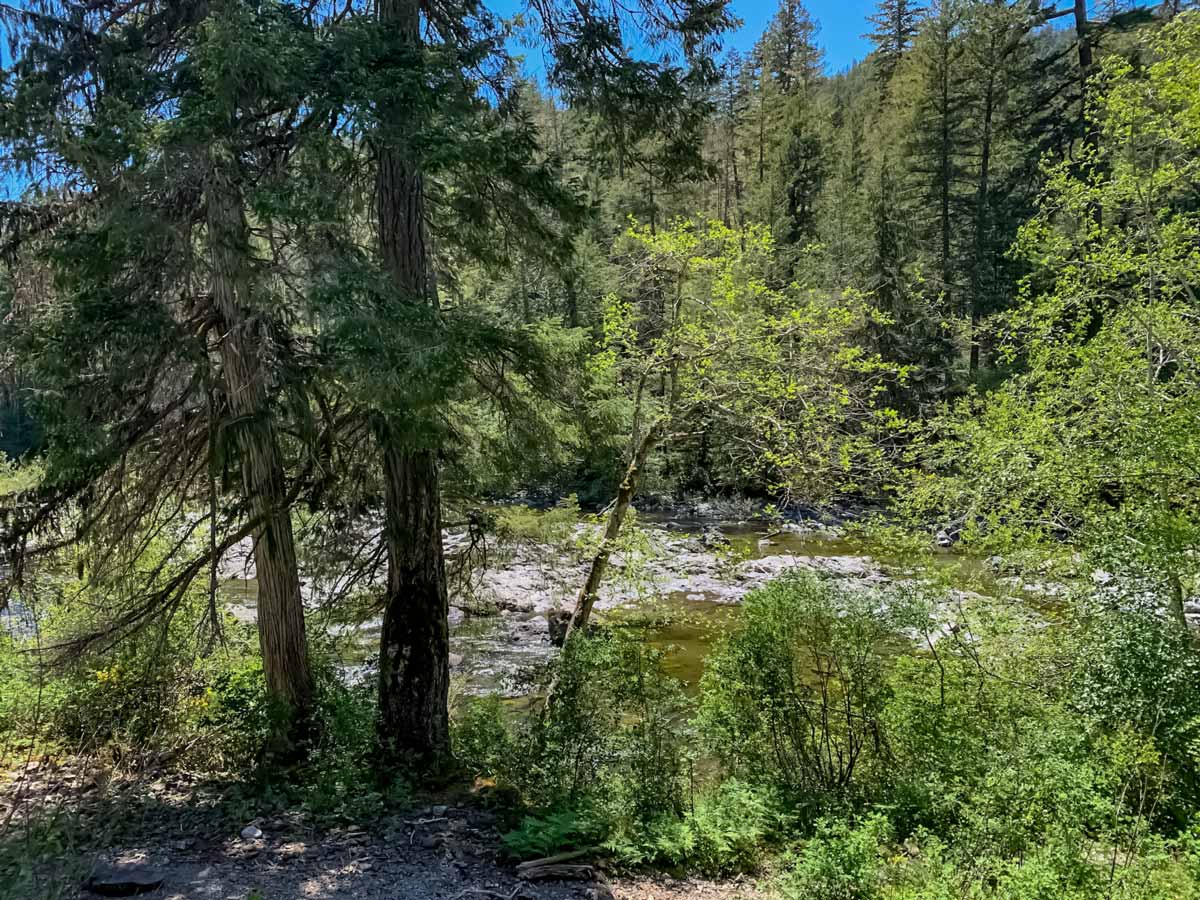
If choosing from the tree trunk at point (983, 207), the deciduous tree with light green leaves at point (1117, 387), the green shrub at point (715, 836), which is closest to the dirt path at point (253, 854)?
the green shrub at point (715, 836)

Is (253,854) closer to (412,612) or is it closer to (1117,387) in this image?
(412,612)

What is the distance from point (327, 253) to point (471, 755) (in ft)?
14.4

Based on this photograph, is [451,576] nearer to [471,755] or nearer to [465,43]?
[471,755]

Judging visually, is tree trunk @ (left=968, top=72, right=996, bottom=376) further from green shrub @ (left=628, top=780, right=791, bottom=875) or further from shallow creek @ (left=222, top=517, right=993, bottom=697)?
green shrub @ (left=628, top=780, right=791, bottom=875)

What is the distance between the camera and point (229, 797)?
5.27 metres

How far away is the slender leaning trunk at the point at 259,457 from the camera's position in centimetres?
431

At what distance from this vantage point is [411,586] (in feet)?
19.3

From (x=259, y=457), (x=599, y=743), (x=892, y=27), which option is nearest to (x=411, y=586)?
(x=259, y=457)

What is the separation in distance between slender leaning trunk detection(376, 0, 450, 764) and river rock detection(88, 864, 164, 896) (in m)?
1.91

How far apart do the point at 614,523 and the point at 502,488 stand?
2.45 m

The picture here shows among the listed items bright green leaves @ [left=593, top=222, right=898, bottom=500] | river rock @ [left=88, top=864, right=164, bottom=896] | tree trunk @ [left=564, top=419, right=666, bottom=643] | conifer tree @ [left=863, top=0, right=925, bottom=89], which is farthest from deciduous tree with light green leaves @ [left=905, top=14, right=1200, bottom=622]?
conifer tree @ [left=863, top=0, right=925, bottom=89]

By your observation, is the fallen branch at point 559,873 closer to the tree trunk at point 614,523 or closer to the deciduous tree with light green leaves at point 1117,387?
the tree trunk at point 614,523

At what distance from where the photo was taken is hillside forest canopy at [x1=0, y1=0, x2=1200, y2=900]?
4.06 meters

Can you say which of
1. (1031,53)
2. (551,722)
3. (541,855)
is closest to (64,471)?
(541,855)
